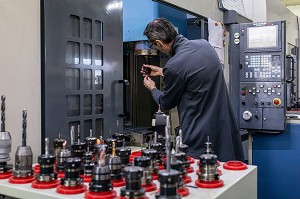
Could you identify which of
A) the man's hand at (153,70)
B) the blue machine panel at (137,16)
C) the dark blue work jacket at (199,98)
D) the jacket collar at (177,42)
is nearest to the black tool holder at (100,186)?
the dark blue work jacket at (199,98)

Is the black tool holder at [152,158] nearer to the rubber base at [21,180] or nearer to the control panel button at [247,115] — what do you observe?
the rubber base at [21,180]

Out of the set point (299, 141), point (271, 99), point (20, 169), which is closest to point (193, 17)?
point (271, 99)

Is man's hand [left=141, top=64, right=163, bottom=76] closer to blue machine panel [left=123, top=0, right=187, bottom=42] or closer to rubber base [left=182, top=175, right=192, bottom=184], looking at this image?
blue machine panel [left=123, top=0, right=187, bottom=42]

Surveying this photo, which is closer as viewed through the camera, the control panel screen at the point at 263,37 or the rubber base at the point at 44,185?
the rubber base at the point at 44,185

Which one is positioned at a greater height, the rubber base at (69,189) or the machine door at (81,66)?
the machine door at (81,66)

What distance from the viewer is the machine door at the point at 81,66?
1438 millimetres

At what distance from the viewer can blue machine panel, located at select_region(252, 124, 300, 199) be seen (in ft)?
8.36

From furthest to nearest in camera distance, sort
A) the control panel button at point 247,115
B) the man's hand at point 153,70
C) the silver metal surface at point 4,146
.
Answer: the control panel button at point 247,115, the man's hand at point 153,70, the silver metal surface at point 4,146

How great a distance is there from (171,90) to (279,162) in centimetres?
133

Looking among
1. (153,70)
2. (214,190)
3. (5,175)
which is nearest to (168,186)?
(214,190)

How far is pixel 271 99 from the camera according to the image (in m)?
2.58

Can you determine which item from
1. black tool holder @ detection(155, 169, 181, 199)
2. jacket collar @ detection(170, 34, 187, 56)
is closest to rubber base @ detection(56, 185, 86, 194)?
black tool holder @ detection(155, 169, 181, 199)

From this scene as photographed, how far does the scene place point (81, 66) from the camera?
160cm

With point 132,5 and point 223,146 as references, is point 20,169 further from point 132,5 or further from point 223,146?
point 132,5
